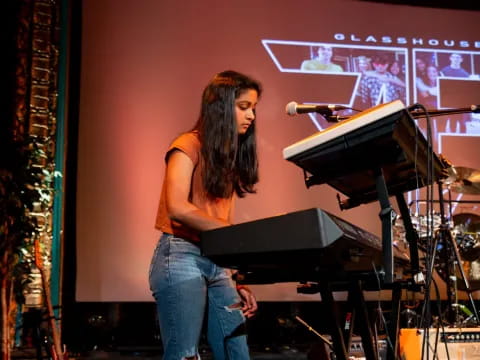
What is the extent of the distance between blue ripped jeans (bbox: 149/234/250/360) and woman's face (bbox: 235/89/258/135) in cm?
45

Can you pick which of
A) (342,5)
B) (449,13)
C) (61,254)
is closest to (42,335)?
(61,254)

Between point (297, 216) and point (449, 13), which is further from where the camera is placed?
point (449, 13)

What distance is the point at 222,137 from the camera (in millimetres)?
2025

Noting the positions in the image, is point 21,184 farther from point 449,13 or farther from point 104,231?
point 449,13

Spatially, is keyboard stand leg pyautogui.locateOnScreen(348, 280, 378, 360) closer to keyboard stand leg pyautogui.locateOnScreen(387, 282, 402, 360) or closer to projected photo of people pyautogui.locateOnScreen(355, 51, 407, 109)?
keyboard stand leg pyautogui.locateOnScreen(387, 282, 402, 360)

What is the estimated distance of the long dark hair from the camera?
1.99 meters

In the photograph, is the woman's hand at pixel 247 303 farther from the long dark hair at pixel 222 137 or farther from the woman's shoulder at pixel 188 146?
the woman's shoulder at pixel 188 146

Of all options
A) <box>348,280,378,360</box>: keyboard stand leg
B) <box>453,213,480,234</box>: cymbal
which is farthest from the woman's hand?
<box>453,213,480,234</box>: cymbal

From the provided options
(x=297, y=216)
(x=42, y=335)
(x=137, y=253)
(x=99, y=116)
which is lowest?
(x=42, y=335)

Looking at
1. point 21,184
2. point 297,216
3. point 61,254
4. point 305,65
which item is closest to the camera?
point 297,216

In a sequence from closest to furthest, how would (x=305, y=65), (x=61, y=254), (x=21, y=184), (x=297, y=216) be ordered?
(x=297, y=216)
(x=21, y=184)
(x=61, y=254)
(x=305, y=65)

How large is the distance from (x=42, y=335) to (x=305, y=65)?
2.87 meters

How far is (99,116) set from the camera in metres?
4.69

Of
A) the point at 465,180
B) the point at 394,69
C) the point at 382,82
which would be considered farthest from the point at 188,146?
the point at 394,69
